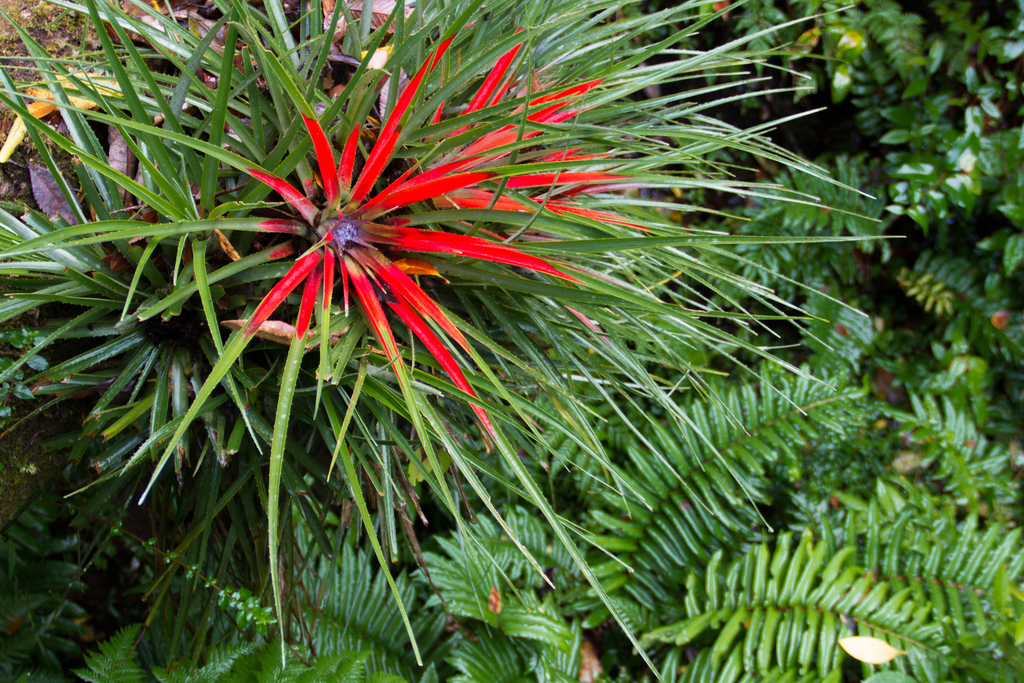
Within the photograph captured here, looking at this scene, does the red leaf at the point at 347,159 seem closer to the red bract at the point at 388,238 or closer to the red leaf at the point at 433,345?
the red bract at the point at 388,238

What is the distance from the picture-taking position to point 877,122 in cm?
190

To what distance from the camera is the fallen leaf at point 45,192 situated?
33.2 inches

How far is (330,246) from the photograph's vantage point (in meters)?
0.78

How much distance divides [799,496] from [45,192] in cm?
177

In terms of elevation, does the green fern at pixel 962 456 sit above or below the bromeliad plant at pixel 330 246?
below

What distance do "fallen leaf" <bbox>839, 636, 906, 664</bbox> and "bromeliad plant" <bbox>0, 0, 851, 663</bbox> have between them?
88cm

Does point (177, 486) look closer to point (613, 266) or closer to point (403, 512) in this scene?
point (403, 512)

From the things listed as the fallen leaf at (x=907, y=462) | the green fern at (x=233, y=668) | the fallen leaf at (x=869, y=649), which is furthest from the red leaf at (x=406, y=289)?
the fallen leaf at (x=907, y=462)

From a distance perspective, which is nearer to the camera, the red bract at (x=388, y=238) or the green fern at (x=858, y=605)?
the red bract at (x=388, y=238)

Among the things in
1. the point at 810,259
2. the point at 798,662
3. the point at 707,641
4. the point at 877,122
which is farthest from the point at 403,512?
the point at 877,122

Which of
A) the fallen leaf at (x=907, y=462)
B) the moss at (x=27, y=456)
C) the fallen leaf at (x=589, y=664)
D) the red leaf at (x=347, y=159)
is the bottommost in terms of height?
the fallen leaf at (x=589, y=664)

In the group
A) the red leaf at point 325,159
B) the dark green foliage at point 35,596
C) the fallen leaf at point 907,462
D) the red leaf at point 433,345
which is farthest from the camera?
the fallen leaf at point 907,462

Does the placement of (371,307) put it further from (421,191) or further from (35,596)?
(35,596)

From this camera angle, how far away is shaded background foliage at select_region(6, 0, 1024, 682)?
129 cm
